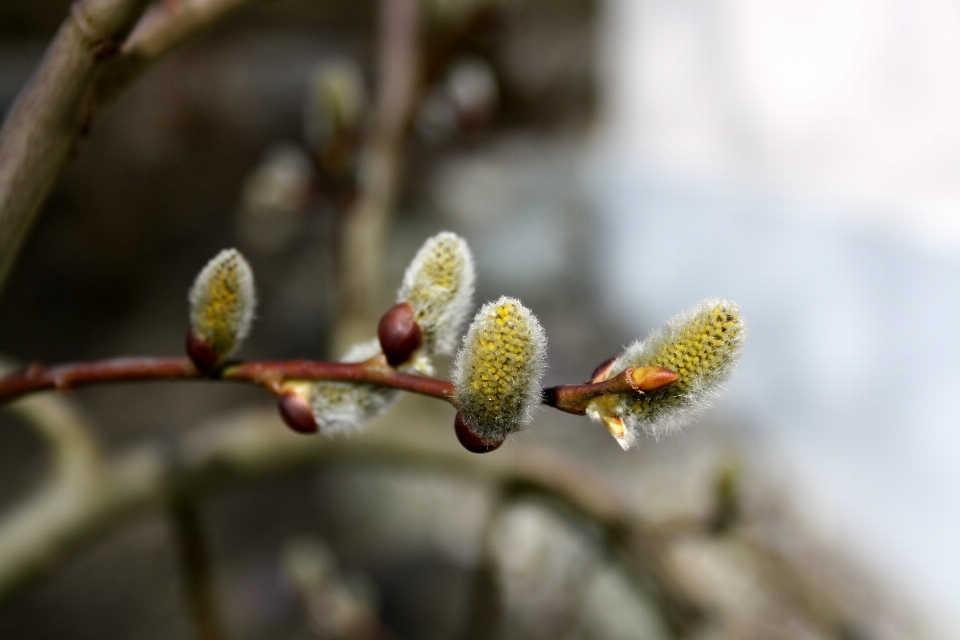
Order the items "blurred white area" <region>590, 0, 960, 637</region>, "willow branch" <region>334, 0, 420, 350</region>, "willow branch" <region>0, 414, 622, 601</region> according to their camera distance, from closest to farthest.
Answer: "willow branch" <region>0, 414, 622, 601</region> → "willow branch" <region>334, 0, 420, 350</region> → "blurred white area" <region>590, 0, 960, 637</region>

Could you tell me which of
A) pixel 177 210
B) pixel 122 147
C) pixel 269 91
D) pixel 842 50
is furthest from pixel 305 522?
pixel 842 50

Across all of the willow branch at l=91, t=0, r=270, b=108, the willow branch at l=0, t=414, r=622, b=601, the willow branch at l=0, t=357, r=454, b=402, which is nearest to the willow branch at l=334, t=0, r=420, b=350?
the willow branch at l=0, t=414, r=622, b=601

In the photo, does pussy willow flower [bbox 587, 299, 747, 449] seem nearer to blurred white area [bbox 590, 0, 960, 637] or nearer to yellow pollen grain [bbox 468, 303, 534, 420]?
yellow pollen grain [bbox 468, 303, 534, 420]

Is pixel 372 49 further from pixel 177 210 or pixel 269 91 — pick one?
pixel 177 210

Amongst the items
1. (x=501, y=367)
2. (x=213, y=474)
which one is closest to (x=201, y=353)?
(x=501, y=367)

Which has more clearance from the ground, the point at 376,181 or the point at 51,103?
the point at 51,103

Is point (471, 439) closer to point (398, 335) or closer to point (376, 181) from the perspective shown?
point (398, 335)
